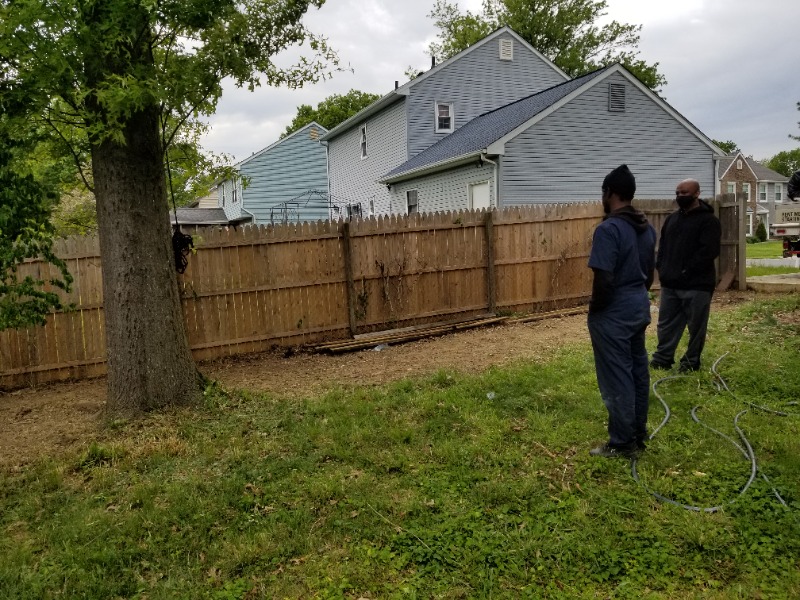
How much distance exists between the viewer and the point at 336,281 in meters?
9.01

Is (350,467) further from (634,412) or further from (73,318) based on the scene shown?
(73,318)

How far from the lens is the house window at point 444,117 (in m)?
20.0

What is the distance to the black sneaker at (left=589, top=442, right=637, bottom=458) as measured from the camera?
156 inches

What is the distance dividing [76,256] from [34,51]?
388cm

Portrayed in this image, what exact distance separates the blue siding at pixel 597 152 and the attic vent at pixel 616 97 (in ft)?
0.36

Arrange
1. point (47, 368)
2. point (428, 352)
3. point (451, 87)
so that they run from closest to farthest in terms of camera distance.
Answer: point (47, 368), point (428, 352), point (451, 87)

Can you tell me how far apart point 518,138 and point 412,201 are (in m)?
5.21

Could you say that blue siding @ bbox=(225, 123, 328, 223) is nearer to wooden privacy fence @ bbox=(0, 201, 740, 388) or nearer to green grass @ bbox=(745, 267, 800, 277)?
green grass @ bbox=(745, 267, 800, 277)

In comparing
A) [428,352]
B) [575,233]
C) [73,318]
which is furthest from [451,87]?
[73,318]

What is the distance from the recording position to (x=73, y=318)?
756cm

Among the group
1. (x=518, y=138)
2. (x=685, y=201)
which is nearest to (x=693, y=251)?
(x=685, y=201)

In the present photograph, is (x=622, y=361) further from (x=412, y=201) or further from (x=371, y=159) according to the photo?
(x=371, y=159)

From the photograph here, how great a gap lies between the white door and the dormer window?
5.06m

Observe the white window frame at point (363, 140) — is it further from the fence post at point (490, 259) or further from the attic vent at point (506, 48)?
the fence post at point (490, 259)
